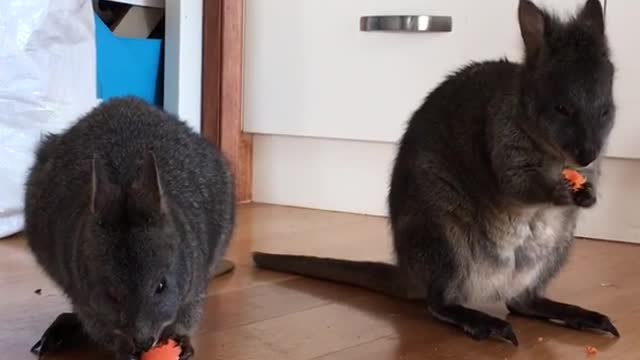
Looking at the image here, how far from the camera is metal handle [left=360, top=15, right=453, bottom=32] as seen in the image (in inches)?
106

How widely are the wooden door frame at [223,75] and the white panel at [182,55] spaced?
0.11ft

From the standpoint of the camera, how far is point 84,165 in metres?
1.50

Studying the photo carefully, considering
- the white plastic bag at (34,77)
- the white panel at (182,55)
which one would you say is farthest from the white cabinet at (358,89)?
the white plastic bag at (34,77)

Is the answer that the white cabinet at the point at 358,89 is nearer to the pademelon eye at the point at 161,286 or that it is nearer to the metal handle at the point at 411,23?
the metal handle at the point at 411,23

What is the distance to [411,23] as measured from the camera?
107 inches

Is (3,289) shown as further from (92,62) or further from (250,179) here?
(250,179)

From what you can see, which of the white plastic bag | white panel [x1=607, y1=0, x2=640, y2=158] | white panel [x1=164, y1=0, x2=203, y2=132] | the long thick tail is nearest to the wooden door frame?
white panel [x1=164, y1=0, x2=203, y2=132]

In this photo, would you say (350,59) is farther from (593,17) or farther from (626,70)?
Result: (593,17)

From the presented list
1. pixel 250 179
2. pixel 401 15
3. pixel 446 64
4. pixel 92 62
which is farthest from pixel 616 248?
pixel 92 62

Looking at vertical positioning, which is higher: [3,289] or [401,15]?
[401,15]

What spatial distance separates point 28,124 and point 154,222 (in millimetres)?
1358

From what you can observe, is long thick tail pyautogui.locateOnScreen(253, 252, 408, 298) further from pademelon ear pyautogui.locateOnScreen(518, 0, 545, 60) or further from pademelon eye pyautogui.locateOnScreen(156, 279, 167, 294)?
pademelon eye pyautogui.locateOnScreen(156, 279, 167, 294)

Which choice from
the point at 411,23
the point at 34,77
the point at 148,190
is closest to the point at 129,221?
the point at 148,190

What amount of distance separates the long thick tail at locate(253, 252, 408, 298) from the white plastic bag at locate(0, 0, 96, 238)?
2.52ft
